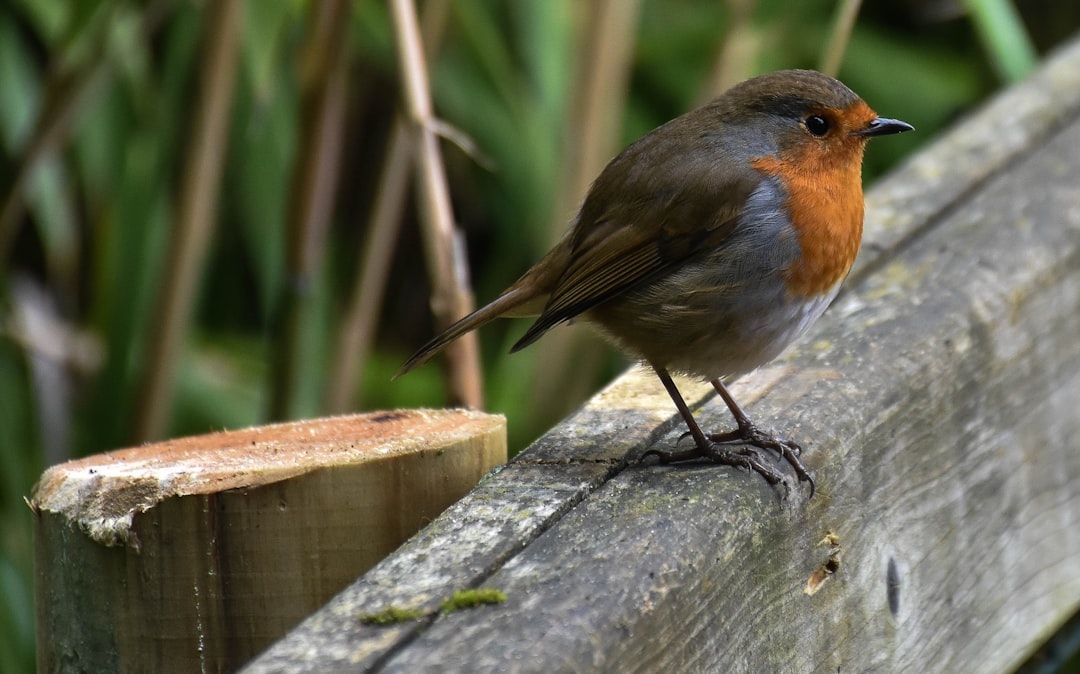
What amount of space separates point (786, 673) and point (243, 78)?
2.44 meters

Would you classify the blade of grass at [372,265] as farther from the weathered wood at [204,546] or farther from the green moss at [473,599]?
the green moss at [473,599]

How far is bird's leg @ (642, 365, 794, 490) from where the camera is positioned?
1.47m

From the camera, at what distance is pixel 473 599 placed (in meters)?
1.12

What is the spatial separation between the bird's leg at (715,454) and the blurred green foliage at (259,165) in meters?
1.05

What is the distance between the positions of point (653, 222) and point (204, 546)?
3.29 feet

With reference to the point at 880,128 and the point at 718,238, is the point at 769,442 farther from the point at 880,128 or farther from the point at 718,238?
the point at 880,128

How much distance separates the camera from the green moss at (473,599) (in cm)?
111

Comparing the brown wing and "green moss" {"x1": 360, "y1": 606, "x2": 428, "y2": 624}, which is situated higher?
the brown wing

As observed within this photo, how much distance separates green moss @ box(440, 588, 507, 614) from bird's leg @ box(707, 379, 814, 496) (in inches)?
19.0

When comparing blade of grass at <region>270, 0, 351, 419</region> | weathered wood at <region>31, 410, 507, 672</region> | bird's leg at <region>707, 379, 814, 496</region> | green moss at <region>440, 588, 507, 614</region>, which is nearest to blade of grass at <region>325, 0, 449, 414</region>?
blade of grass at <region>270, 0, 351, 419</region>

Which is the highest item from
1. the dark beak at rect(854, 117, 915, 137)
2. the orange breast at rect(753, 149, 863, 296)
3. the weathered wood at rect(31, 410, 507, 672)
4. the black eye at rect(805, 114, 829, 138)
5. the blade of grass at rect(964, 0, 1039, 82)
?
the blade of grass at rect(964, 0, 1039, 82)

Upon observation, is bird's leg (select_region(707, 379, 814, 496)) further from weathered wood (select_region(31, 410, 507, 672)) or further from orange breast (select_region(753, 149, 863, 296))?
weathered wood (select_region(31, 410, 507, 672))

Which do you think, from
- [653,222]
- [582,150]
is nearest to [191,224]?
[582,150]

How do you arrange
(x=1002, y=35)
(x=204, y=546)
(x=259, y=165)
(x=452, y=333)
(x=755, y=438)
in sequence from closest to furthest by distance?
(x=204, y=546) → (x=755, y=438) → (x=452, y=333) → (x=1002, y=35) → (x=259, y=165)
